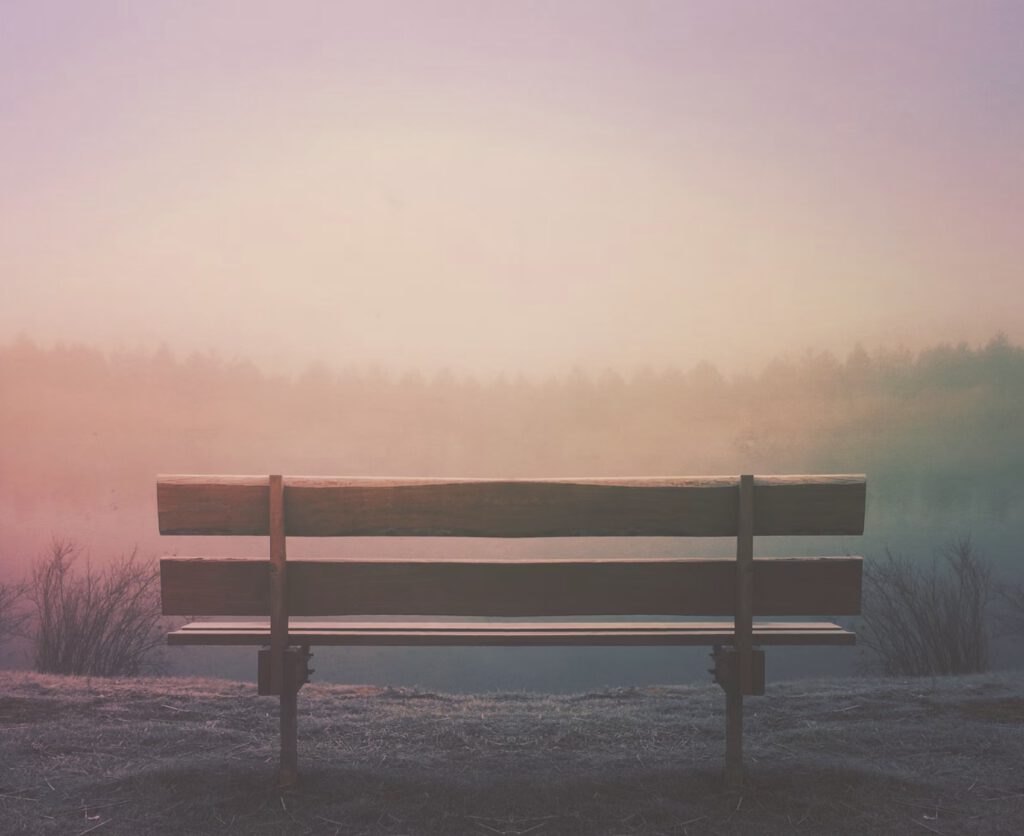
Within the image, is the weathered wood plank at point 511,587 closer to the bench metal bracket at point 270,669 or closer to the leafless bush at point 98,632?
the bench metal bracket at point 270,669

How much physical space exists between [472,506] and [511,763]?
4.16 feet

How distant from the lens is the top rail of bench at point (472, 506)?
3.08 metres

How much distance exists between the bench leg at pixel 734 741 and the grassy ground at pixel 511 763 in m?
0.06

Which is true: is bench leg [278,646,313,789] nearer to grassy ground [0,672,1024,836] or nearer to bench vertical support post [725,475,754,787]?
grassy ground [0,672,1024,836]

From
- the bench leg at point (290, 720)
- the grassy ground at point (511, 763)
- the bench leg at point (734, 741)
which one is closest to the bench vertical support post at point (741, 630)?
the bench leg at point (734, 741)

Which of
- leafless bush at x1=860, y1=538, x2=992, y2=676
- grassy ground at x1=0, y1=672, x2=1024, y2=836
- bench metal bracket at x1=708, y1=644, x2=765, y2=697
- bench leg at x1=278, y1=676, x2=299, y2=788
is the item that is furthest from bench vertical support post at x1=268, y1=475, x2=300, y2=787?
leafless bush at x1=860, y1=538, x2=992, y2=676

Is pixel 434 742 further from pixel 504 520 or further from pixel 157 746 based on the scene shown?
pixel 504 520

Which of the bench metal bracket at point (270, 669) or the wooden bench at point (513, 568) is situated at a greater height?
the wooden bench at point (513, 568)

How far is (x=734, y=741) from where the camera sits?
3.28m

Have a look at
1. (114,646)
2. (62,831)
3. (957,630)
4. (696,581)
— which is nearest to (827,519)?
(696,581)

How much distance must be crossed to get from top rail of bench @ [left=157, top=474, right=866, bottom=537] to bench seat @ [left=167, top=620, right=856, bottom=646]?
39cm

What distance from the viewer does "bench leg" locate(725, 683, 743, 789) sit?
326 cm

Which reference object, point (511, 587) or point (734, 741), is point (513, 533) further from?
point (734, 741)

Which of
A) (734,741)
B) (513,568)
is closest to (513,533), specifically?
(513,568)
